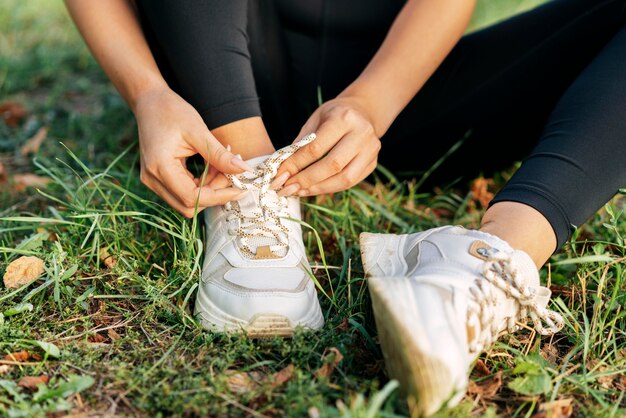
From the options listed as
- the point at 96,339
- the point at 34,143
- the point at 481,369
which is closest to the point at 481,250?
the point at 481,369

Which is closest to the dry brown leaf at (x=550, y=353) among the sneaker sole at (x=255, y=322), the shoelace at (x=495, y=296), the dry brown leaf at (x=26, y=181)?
the shoelace at (x=495, y=296)

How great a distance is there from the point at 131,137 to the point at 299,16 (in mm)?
814

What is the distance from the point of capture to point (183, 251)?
149 cm

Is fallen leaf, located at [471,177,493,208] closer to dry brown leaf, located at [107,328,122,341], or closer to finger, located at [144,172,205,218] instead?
finger, located at [144,172,205,218]

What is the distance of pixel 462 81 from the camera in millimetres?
1756

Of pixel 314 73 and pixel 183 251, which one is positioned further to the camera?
pixel 314 73

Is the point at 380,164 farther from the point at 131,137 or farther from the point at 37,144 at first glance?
the point at 37,144

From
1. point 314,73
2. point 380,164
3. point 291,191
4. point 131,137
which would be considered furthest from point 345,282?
point 131,137

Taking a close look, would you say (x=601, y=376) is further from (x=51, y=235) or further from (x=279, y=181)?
(x=51, y=235)

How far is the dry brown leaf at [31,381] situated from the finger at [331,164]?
0.65m

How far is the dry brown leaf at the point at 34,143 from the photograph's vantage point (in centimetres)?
217

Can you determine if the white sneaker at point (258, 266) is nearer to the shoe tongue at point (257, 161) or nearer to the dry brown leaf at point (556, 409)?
the shoe tongue at point (257, 161)

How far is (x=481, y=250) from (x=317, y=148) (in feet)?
1.38

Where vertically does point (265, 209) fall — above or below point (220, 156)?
below
